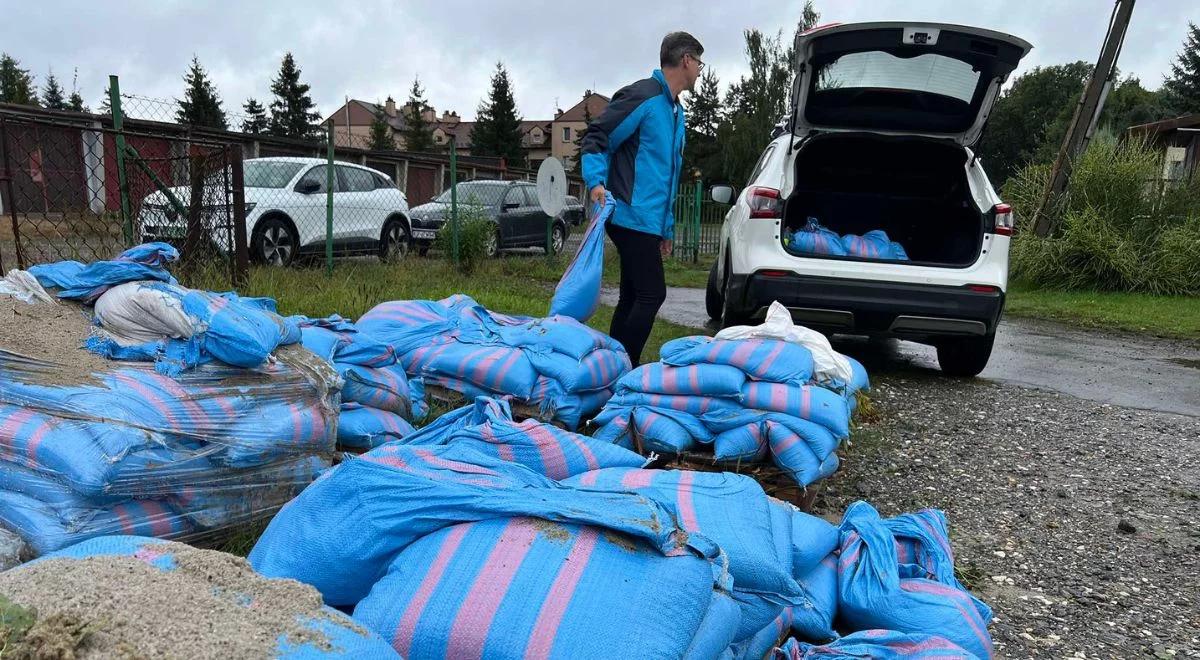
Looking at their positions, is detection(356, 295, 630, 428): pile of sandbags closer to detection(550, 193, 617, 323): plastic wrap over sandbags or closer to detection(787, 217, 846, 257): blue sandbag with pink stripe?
detection(550, 193, 617, 323): plastic wrap over sandbags

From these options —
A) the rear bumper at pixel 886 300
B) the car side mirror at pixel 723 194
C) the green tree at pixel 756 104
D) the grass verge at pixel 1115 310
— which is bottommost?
the grass verge at pixel 1115 310

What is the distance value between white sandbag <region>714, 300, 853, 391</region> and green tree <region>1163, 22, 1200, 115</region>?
151 ft

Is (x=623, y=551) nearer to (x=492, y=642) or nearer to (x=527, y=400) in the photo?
(x=492, y=642)

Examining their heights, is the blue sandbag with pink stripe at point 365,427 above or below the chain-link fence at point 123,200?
below

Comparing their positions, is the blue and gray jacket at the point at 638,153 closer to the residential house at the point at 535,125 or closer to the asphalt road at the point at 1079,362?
the asphalt road at the point at 1079,362

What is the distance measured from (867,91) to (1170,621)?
3.66 meters

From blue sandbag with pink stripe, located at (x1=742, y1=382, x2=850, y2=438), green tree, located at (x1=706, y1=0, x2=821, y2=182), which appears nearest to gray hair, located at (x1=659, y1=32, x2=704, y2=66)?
blue sandbag with pink stripe, located at (x1=742, y1=382, x2=850, y2=438)

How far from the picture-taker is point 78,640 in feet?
3.31

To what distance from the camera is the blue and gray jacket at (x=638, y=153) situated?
157 inches

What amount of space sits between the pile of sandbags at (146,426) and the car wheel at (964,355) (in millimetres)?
4258

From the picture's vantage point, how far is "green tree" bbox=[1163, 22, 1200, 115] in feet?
129

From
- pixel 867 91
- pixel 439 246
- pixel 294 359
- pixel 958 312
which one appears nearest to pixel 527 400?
pixel 294 359

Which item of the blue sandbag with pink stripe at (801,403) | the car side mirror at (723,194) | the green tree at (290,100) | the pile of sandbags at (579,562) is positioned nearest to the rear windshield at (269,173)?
the car side mirror at (723,194)

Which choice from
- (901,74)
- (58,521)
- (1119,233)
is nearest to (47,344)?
(58,521)
